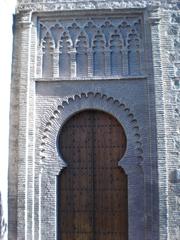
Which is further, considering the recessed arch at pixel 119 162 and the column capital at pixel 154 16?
the column capital at pixel 154 16

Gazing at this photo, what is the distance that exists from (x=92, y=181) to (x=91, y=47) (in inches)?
90.5

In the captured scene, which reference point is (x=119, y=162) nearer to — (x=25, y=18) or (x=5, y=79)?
(x=5, y=79)

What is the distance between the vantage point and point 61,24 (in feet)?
29.2

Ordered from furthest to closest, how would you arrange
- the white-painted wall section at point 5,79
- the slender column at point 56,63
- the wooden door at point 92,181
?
the slender column at point 56,63
the wooden door at point 92,181
the white-painted wall section at point 5,79

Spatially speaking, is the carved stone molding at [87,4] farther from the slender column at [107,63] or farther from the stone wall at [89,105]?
the slender column at [107,63]

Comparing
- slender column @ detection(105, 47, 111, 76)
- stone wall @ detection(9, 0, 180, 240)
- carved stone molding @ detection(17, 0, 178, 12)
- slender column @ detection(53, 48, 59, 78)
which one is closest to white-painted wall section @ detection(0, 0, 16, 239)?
stone wall @ detection(9, 0, 180, 240)

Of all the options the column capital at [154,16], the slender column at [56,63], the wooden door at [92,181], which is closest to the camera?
the wooden door at [92,181]

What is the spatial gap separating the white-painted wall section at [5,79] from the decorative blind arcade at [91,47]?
0.57 meters

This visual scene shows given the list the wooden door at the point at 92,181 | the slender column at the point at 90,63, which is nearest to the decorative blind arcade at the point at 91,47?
the slender column at the point at 90,63

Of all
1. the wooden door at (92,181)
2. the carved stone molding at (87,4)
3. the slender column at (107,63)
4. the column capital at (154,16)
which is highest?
the carved stone molding at (87,4)

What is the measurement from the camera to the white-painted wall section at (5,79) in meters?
8.16

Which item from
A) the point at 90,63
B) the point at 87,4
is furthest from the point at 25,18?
the point at 90,63

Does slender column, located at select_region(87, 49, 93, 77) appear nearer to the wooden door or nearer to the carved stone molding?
the wooden door

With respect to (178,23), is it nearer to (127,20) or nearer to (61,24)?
(127,20)
